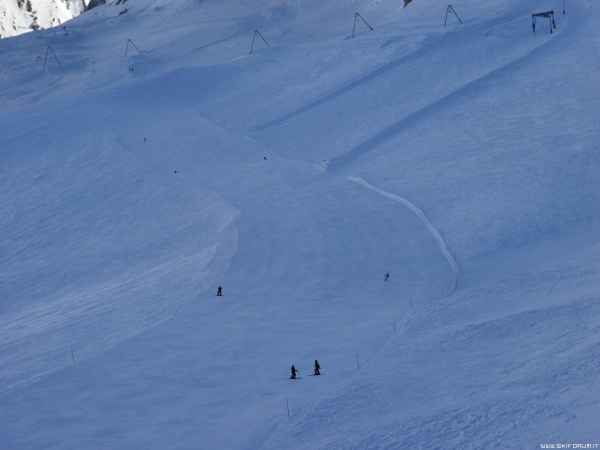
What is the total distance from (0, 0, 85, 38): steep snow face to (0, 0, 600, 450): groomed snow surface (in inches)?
4969

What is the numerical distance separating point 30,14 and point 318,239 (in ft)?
582

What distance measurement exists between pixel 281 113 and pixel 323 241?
19980 millimetres

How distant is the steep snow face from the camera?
18162 centimetres

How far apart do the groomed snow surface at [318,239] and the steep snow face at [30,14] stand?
414 feet

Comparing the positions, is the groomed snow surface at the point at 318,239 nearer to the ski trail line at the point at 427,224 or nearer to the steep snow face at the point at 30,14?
Answer: the ski trail line at the point at 427,224

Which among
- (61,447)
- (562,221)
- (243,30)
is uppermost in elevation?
(243,30)

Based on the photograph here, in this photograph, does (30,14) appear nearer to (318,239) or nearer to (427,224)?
(318,239)

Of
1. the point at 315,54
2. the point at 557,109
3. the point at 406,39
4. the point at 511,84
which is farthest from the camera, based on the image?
the point at 315,54

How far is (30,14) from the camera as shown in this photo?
18788cm

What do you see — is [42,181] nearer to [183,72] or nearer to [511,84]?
[183,72]

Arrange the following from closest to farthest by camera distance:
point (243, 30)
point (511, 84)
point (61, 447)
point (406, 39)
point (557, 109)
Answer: point (61, 447) → point (557, 109) → point (511, 84) → point (406, 39) → point (243, 30)

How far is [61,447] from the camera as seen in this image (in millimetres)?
16391

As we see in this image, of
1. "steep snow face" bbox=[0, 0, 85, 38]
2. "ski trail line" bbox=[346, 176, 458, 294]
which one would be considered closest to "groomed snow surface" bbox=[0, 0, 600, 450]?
"ski trail line" bbox=[346, 176, 458, 294]

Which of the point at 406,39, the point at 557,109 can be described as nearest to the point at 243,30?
the point at 406,39
